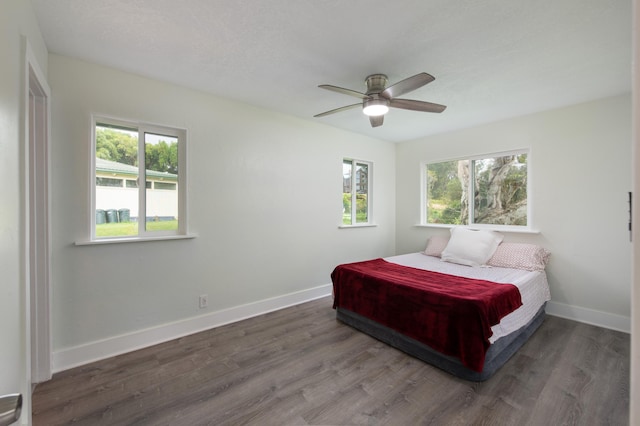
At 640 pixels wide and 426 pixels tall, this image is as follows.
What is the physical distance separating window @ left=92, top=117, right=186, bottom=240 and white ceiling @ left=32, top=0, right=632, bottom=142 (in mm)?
550

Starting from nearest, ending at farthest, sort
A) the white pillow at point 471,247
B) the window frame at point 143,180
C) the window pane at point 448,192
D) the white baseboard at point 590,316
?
the window frame at point 143,180, the white baseboard at point 590,316, the white pillow at point 471,247, the window pane at point 448,192

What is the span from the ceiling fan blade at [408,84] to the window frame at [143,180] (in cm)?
197

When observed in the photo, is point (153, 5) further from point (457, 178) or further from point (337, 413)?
point (457, 178)

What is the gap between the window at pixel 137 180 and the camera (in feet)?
8.05

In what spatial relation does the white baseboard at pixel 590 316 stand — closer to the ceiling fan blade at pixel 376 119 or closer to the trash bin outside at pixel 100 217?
the ceiling fan blade at pixel 376 119

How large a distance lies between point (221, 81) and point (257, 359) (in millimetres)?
2507

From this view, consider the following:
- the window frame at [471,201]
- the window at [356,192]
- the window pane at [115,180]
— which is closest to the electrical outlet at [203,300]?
the window pane at [115,180]

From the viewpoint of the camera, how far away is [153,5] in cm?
169

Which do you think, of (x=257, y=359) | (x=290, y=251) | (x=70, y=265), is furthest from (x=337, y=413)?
(x=70, y=265)

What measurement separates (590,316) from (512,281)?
124 cm

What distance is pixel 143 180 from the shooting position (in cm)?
262

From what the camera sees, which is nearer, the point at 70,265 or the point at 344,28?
the point at 344,28

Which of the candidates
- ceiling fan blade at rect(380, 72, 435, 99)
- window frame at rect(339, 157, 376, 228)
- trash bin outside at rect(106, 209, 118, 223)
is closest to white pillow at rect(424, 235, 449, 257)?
window frame at rect(339, 157, 376, 228)

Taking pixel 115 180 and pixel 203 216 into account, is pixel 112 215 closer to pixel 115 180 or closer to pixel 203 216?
pixel 115 180
